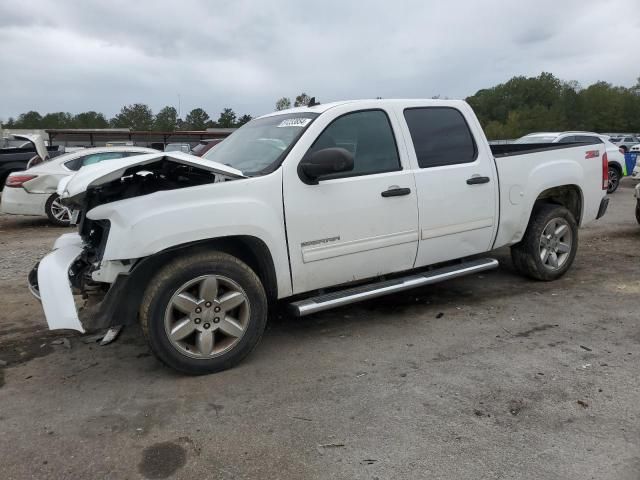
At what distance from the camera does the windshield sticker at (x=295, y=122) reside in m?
4.15

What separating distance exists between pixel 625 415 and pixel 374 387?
146 centimetres

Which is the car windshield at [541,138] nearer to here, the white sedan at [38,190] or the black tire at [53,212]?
the white sedan at [38,190]

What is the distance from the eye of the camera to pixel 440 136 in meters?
4.70

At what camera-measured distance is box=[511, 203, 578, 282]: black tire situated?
5.38 metres

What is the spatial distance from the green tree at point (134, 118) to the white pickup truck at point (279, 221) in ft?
305

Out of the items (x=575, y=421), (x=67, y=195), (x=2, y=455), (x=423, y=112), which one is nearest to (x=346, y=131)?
(x=423, y=112)

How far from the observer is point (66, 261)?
373cm

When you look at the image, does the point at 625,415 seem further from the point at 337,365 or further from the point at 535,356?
the point at 337,365

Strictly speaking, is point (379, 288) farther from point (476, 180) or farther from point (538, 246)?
point (538, 246)

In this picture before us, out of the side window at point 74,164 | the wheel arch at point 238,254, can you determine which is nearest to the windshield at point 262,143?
the wheel arch at point 238,254

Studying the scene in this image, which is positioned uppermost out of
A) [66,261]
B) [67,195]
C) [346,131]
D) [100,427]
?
[346,131]

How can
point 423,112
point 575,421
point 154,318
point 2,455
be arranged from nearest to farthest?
point 2,455 → point 575,421 → point 154,318 → point 423,112

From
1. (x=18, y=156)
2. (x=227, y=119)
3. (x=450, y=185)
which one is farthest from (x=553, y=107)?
(x=450, y=185)

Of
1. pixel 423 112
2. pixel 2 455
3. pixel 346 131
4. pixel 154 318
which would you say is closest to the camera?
pixel 2 455
